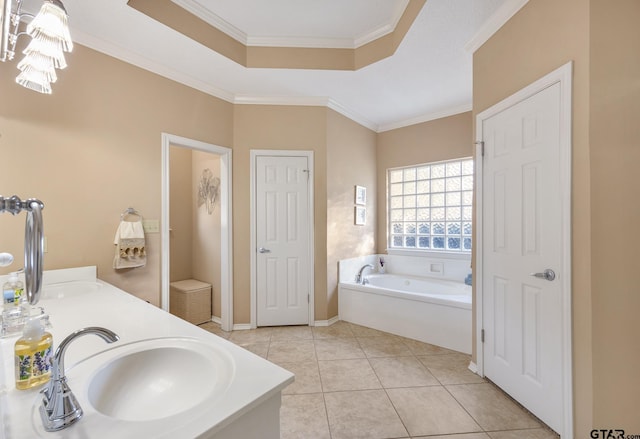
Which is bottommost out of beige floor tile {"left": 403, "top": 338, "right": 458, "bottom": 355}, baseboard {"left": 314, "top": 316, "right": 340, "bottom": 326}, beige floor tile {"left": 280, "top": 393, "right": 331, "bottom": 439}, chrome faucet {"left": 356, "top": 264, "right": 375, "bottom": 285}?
beige floor tile {"left": 280, "top": 393, "right": 331, "bottom": 439}

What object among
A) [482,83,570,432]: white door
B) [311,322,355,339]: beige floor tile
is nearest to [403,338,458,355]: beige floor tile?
[482,83,570,432]: white door

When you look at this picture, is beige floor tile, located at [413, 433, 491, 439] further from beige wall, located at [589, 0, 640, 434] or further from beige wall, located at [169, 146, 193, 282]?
beige wall, located at [169, 146, 193, 282]

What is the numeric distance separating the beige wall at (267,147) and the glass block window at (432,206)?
54.2 inches

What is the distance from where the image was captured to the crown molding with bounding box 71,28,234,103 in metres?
1.96

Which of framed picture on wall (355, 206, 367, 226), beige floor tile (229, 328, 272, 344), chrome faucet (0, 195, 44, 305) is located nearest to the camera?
chrome faucet (0, 195, 44, 305)

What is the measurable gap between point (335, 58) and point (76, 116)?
6.84ft

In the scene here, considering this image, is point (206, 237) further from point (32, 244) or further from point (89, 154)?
point (32, 244)

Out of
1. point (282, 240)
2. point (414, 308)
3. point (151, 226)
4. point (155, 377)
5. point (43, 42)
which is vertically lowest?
point (414, 308)

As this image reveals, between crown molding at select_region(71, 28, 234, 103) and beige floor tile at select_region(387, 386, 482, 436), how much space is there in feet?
10.1

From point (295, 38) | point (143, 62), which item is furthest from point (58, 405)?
point (295, 38)

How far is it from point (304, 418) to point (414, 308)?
152 cm

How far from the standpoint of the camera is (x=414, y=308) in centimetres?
275

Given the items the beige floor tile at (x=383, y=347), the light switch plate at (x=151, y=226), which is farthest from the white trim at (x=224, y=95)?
the beige floor tile at (x=383, y=347)

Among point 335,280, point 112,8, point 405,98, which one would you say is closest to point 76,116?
point 112,8
